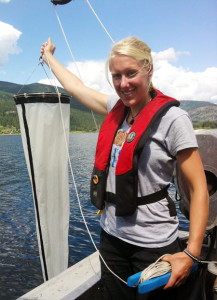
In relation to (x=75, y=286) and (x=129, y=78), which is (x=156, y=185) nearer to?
(x=129, y=78)

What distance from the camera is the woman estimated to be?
5.46ft

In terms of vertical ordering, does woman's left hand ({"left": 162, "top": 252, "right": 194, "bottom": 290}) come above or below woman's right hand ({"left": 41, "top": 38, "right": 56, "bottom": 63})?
below

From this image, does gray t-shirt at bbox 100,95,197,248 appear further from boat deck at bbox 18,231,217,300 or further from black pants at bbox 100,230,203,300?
boat deck at bbox 18,231,217,300

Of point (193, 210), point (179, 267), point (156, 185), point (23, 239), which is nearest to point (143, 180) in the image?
point (156, 185)

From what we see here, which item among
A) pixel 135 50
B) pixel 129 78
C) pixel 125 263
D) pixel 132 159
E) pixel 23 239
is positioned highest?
pixel 135 50

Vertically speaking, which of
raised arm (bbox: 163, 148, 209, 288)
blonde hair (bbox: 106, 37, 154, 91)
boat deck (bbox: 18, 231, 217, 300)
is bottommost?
boat deck (bbox: 18, 231, 217, 300)

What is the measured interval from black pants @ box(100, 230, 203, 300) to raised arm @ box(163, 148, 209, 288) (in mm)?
202

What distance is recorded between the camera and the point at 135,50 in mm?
1714

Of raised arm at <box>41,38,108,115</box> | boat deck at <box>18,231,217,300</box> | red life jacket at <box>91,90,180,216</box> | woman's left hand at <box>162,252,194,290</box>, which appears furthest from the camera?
boat deck at <box>18,231,217,300</box>

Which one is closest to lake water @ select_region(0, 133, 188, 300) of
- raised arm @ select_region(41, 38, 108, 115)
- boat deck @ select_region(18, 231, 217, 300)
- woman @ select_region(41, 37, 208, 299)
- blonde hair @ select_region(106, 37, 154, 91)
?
boat deck @ select_region(18, 231, 217, 300)

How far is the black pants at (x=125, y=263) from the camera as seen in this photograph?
1.85m

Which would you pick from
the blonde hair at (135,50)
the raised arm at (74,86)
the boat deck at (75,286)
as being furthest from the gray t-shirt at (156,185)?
the boat deck at (75,286)

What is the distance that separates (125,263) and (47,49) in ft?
7.18

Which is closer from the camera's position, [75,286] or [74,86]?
[74,86]
